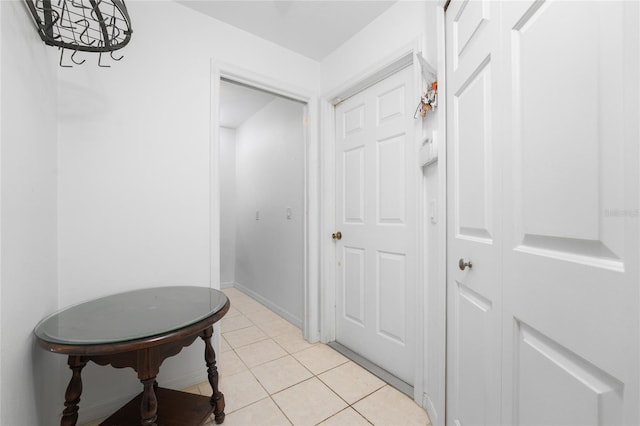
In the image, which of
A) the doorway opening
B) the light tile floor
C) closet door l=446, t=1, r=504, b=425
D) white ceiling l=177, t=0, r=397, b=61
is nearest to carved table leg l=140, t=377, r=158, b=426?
the light tile floor

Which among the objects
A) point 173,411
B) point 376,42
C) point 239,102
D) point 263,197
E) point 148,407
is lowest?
point 173,411

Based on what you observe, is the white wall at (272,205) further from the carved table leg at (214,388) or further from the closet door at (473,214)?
the closet door at (473,214)

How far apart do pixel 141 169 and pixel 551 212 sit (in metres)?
1.86

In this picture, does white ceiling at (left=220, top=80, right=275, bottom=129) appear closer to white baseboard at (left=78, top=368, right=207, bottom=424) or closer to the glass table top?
the glass table top

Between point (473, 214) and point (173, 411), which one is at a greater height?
point (473, 214)

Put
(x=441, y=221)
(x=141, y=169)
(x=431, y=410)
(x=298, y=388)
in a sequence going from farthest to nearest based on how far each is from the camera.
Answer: (x=298, y=388)
(x=141, y=169)
(x=431, y=410)
(x=441, y=221)

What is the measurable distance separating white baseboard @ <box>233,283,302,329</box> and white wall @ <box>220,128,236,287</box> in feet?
1.04

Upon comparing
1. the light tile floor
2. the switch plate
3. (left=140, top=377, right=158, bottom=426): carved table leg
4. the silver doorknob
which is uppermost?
the switch plate

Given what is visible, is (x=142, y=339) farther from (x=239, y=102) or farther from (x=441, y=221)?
(x=239, y=102)

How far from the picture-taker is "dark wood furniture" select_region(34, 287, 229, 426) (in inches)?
39.0

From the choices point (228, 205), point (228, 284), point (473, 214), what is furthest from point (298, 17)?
point (228, 284)

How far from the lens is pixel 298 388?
66.1 inches

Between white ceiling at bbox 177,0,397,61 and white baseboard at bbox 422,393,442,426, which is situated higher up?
white ceiling at bbox 177,0,397,61

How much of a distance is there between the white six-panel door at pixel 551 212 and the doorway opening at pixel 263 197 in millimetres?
1653
